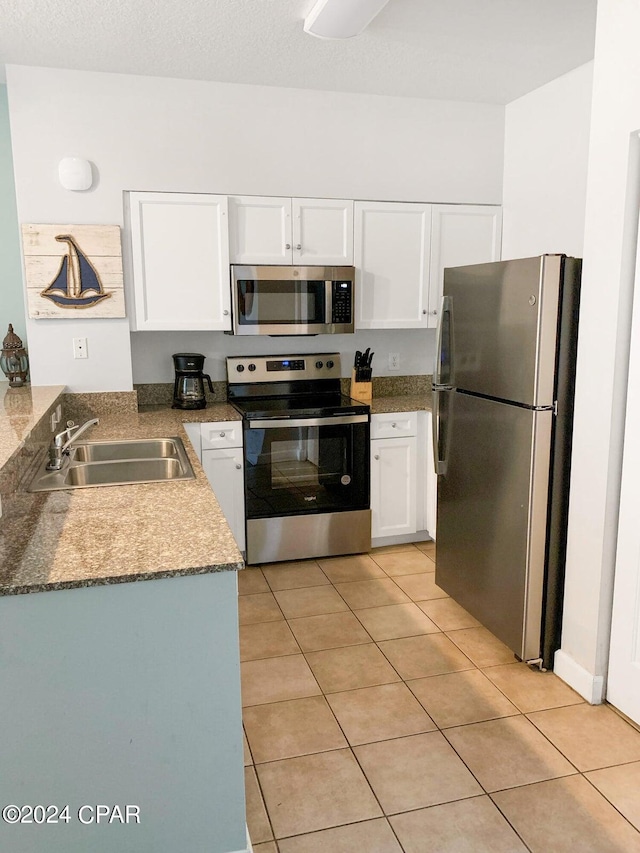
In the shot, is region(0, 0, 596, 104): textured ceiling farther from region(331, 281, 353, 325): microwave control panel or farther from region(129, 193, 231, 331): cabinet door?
region(331, 281, 353, 325): microwave control panel

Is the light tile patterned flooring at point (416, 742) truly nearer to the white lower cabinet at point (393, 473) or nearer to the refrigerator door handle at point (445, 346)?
the white lower cabinet at point (393, 473)

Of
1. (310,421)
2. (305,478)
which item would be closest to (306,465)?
(305,478)

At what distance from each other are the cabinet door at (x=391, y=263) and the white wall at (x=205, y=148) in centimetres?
13

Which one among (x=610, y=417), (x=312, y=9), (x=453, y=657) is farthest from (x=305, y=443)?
(x=312, y=9)

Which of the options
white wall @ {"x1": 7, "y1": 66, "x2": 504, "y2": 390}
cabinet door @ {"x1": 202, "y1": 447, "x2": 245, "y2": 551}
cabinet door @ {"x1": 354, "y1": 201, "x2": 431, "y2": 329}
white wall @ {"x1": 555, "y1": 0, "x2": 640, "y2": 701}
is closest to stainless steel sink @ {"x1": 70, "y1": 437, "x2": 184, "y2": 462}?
cabinet door @ {"x1": 202, "y1": 447, "x2": 245, "y2": 551}

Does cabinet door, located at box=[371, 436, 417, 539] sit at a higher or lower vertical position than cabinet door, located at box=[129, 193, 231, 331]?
lower

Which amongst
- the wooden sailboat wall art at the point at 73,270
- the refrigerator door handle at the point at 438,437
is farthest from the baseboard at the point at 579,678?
the wooden sailboat wall art at the point at 73,270

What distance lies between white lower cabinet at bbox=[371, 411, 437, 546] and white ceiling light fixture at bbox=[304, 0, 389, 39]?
1856 millimetres

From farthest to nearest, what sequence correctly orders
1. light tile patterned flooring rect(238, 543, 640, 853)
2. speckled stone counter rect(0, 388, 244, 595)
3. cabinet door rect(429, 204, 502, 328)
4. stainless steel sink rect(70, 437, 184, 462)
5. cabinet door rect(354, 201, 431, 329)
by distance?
1. cabinet door rect(429, 204, 502, 328)
2. cabinet door rect(354, 201, 431, 329)
3. stainless steel sink rect(70, 437, 184, 462)
4. light tile patterned flooring rect(238, 543, 640, 853)
5. speckled stone counter rect(0, 388, 244, 595)

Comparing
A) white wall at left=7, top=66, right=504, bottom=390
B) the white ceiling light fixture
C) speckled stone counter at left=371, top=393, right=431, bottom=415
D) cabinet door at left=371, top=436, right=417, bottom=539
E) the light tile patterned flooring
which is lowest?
the light tile patterned flooring

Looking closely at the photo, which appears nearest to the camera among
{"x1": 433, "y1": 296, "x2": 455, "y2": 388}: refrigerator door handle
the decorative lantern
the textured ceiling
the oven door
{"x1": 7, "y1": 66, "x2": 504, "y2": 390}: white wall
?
the textured ceiling

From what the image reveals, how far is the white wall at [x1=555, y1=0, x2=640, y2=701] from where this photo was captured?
2152 millimetres

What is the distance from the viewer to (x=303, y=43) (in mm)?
3014

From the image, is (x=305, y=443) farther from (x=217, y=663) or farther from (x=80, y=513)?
(x=217, y=663)
